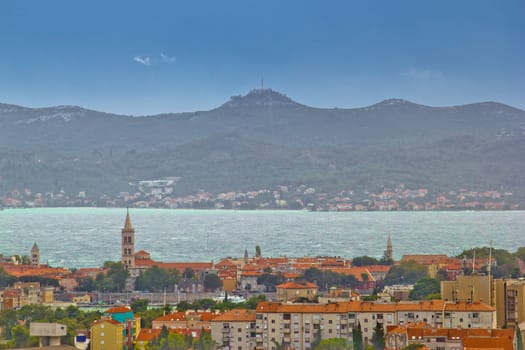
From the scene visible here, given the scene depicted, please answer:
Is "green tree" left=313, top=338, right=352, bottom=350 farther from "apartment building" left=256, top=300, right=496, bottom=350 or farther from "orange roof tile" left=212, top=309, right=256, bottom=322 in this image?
"orange roof tile" left=212, top=309, right=256, bottom=322

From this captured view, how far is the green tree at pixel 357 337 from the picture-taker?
1869 cm

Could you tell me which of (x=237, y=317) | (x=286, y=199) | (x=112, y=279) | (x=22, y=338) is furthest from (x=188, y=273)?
(x=286, y=199)

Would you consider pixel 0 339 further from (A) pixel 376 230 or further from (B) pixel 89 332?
(A) pixel 376 230

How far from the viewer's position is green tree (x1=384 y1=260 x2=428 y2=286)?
140ft

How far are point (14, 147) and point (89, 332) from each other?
5111 inches

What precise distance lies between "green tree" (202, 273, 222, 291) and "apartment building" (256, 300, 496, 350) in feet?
68.9

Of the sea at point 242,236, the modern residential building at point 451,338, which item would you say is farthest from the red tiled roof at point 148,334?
the sea at point 242,236

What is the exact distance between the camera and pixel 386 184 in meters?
127

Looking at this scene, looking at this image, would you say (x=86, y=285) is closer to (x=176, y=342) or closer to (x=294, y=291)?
(x=294, y=291)

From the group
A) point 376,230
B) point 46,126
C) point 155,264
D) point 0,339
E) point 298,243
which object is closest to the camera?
point 0,339

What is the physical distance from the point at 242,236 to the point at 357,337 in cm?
5873

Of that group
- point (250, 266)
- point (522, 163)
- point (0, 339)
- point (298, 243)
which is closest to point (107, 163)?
point (522, 163)

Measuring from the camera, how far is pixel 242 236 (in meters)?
77.9

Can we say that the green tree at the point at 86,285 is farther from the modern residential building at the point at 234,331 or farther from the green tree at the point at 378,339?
the green tree at the point at 378,339
